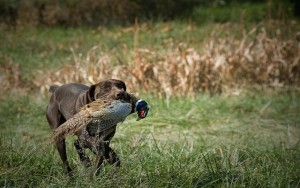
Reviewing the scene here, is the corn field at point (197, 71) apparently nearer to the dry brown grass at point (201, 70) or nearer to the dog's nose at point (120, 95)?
the dry brown grass at point (201, 70)

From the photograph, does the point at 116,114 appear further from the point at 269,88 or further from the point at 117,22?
the point at 117,22

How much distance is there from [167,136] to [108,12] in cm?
1114

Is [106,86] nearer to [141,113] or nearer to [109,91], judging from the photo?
[109,91]

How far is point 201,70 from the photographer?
8375 millimetres

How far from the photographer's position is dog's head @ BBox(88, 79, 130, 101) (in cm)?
396

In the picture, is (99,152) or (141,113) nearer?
(141,113)

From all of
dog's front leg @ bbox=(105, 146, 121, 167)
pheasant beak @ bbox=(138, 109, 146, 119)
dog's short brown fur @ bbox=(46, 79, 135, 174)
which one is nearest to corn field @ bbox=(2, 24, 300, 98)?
dog's short brown fur @ bbox=(46, 79, 135, 174)

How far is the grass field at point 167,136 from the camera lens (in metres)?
4.15

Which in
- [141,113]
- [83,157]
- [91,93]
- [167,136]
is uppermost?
[91,93]

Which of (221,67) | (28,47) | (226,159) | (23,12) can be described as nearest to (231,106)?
(221,67)

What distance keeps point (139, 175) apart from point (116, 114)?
53 centimetres

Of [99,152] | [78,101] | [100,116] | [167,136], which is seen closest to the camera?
[100,116]

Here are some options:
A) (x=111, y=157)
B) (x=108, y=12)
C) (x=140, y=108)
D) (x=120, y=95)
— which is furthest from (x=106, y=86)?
(x=108, y=12)

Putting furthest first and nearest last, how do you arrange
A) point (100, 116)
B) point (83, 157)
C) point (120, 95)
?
1. point (83, 157)
2. point (120, 95)
3. point (100, 116)
